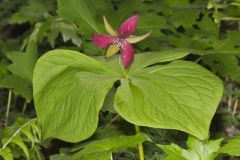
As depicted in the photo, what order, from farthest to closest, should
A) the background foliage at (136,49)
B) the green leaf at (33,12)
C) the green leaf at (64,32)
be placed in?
the green leaf at (33,12) < the green leaf at (64,32) < the background foliage at (136,49)

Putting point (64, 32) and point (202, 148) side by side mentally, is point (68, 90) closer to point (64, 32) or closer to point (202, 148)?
point (202, 148)

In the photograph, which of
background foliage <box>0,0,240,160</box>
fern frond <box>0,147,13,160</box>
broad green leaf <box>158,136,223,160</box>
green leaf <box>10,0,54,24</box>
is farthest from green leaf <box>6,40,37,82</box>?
broad green leaf <box>158,136,223,160</box>

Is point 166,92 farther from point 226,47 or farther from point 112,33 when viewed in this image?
point 226,47

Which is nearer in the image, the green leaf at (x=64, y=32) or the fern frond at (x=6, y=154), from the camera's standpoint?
the fern frond at (x=6, y=154)

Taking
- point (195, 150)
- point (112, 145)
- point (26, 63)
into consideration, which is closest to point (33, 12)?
point (26, 63)

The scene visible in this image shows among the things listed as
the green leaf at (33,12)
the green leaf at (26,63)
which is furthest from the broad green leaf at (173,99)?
the green leaf at (33,12)

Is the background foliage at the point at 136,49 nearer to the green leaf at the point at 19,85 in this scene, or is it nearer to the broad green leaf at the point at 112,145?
the green leaf at the point at 19,85

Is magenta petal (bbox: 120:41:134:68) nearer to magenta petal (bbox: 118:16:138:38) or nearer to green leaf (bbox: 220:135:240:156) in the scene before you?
magenta petal (bbox: 118:16:138:38)
